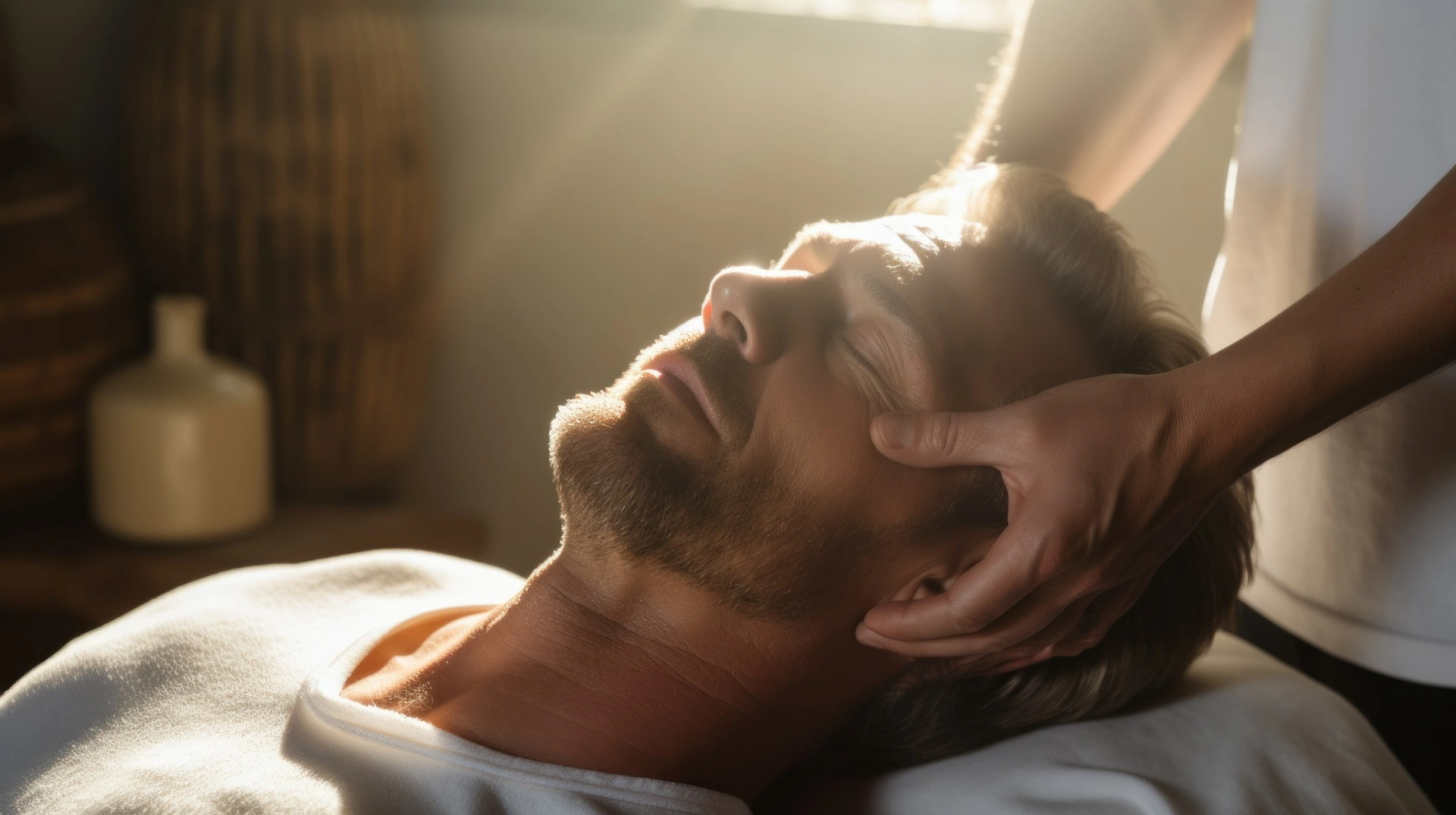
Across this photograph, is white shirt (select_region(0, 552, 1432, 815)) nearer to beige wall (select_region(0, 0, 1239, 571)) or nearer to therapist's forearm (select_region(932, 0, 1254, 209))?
therapist's forearm (select_region(932, 0, 1254, 209))

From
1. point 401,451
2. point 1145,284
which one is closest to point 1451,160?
point 1145,284

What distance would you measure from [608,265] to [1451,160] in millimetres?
1538

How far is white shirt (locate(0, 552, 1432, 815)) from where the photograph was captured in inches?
38.5

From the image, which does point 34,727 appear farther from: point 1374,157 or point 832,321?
point 1374,157

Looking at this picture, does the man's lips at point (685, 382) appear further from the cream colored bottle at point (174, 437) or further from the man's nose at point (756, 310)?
the cream colored bottle at point (174, 437)

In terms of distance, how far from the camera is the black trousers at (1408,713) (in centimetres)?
120

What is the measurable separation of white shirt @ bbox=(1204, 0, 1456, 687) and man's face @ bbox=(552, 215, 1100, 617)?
0.27 m

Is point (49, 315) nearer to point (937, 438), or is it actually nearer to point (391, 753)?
point (391, 753)

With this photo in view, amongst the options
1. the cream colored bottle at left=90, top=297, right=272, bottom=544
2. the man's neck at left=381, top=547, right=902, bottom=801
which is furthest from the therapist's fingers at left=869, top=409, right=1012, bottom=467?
the cream colored bottle at left=90, top=297, right=272, bottom=544

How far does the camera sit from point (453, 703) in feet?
3.58

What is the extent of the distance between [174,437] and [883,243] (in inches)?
52.7

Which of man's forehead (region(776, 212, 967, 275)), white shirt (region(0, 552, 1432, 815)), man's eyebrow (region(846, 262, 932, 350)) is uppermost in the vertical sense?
man's forehead (region(776, 212, 967, 275))

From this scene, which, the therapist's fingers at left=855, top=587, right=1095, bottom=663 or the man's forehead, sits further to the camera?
the man's forehead

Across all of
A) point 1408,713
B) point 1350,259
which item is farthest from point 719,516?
point 1408,713
